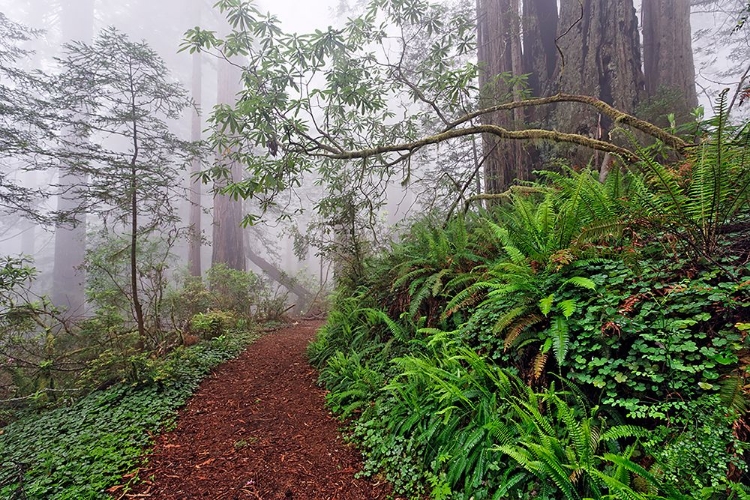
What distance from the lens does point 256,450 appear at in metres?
2.68

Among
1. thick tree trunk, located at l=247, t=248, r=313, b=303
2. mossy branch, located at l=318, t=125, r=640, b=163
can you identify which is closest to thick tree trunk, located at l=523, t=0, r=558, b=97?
mossy branch, located at l=318, t=125, r=640, b=163

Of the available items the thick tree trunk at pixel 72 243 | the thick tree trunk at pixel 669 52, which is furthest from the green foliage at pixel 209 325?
the thick tree trunk at pixel 72 243

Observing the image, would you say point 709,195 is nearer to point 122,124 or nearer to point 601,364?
point 601,364

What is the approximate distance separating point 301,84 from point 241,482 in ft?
15.7

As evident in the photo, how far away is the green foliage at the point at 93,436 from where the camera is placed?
233 cm

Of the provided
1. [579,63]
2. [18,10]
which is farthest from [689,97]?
[18,10]

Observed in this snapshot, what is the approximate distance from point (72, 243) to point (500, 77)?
70.1 ft

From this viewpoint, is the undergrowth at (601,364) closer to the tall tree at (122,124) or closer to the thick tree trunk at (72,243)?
the tall tree at (122,124)

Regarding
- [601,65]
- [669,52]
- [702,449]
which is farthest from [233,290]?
[669,52]

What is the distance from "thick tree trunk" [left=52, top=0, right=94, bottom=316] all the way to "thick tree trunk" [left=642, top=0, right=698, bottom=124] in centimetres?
1907

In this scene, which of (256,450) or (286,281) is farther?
(286,281)

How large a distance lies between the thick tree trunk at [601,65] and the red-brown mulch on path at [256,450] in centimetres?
530

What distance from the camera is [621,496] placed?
4.25ft

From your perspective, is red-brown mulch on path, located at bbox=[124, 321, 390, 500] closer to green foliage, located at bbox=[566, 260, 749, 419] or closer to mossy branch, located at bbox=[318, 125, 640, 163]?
green foliage, located at bbox=[566, 260, 749, 419]
